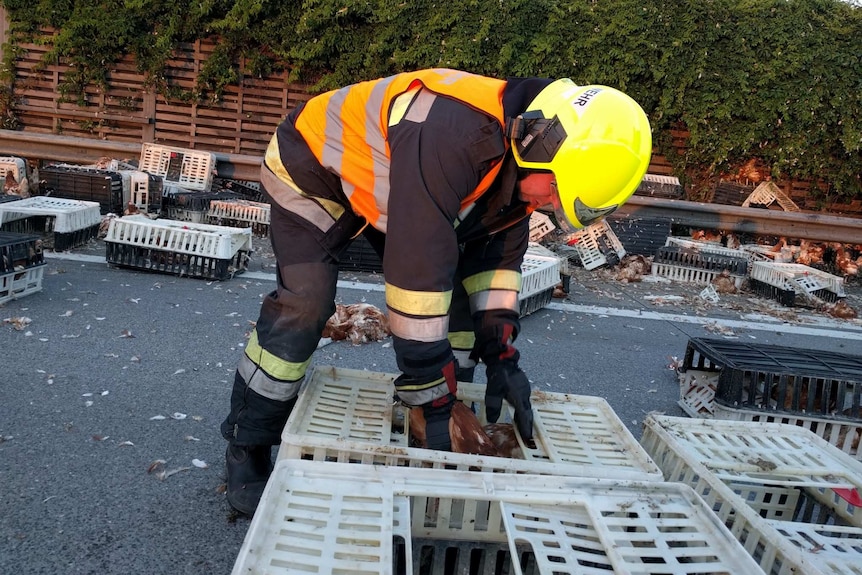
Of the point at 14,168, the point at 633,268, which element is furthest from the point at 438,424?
the point at 14,168

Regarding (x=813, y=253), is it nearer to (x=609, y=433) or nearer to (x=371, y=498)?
(x=609, y=433)

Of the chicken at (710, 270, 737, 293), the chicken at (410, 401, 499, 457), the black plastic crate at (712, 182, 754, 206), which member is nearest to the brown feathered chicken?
the chicken at (410, 401, 499, 457)

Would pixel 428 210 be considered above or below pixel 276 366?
above

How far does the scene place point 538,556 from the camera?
4.76ft

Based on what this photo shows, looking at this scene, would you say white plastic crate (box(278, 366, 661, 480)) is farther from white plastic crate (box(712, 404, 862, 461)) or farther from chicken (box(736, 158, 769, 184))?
chicken (box(736, 158, 769, 184))

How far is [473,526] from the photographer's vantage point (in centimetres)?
174

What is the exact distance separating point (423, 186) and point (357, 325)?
2.59 metres

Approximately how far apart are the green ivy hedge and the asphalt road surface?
5752 millimetres

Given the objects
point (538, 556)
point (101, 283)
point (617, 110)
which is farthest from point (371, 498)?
point (101, 283)

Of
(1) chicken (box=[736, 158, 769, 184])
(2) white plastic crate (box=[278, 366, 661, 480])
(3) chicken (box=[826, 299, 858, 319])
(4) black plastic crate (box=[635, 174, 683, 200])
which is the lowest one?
(3) chicken (box=[826, 299, 858, 319])

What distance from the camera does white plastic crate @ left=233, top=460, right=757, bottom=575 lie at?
1408mm

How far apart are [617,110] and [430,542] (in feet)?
4.53

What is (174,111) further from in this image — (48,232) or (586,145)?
(586,145)

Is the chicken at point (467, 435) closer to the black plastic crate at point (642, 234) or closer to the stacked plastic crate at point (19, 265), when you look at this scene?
the stacked plastic crate at point (19, 265)
